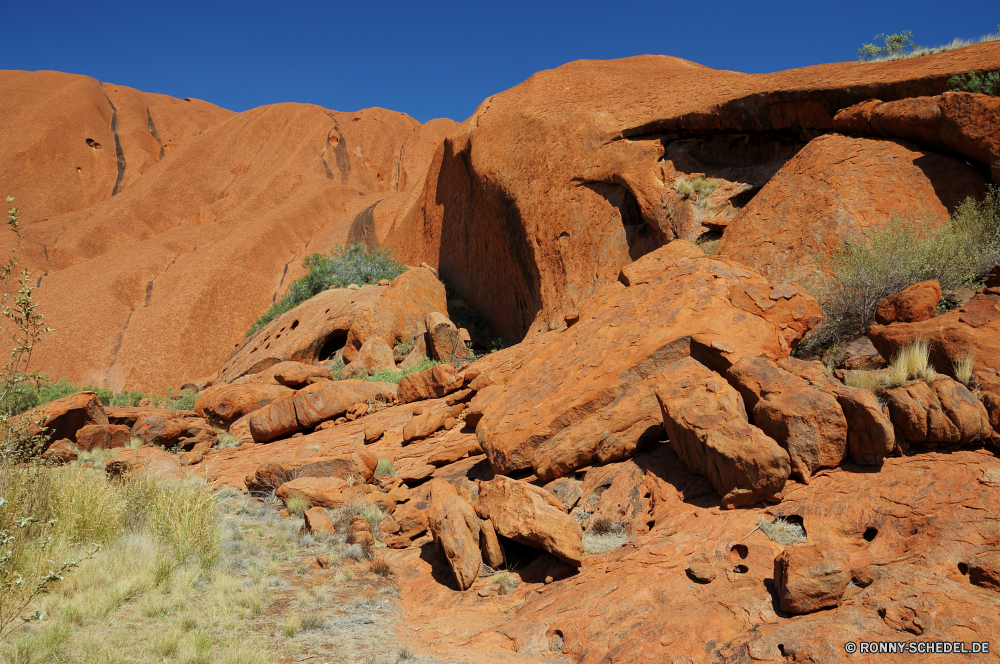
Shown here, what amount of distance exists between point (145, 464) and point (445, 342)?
25.9 feet

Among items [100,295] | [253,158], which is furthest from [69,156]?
[100,295]

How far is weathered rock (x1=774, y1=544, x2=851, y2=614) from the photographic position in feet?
11.0

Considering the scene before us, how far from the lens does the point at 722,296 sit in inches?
252

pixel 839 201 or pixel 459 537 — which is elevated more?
pixel 839 201

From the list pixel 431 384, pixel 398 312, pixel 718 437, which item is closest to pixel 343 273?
pixel 398 312

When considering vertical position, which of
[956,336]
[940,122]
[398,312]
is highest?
[398,312]

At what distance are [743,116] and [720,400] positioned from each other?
8.09m

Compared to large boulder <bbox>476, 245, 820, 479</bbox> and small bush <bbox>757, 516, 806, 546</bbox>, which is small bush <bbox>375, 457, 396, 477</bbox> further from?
small bush <bbox>757, 516, 806, 546</bbox>

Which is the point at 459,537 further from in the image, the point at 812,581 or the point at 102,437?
the point at 102,437

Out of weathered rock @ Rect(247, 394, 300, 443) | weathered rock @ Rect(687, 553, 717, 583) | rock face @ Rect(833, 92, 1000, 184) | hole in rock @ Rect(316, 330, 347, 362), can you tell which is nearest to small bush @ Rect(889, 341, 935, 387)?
weathered rock @ Rect(687, 553, 717, 583)

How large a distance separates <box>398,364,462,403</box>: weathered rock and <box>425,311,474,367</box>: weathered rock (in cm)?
410

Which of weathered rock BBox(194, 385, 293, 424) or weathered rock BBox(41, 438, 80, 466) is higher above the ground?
weathered rock BBox(194, 385, 293, 424)

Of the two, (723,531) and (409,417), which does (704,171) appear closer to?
(409,417)

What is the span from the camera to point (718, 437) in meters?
4.71
